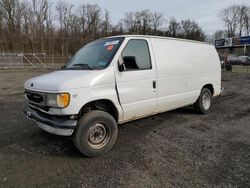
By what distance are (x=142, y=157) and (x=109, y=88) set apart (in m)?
1.31

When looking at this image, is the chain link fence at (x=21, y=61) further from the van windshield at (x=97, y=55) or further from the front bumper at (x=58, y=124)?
the front bumper at (x=58, y=124)

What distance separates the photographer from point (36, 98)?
3.71 m

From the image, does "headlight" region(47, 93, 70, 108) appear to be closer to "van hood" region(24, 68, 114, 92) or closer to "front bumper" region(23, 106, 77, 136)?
"van hood" region(24, 68, 114, 92)

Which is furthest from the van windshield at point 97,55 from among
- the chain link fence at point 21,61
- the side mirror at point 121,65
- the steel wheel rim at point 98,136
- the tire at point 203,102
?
the chain link fence at point 21,61

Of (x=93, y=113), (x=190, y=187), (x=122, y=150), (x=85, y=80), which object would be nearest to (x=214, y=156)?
(x=190, y=187)

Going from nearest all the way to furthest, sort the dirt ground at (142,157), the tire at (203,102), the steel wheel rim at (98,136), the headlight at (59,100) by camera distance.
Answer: the dirt ground at (142,157) < the headlight at (59,100) < the steel wheel rim at (98,136) < the tire at (203,102)

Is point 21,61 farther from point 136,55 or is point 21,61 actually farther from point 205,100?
point 136,55

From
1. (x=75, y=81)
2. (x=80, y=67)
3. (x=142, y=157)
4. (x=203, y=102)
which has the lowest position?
(x=142, y=157)

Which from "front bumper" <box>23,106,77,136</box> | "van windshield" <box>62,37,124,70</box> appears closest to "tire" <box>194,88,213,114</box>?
"van windshield" <box>62,37,124,70</box>

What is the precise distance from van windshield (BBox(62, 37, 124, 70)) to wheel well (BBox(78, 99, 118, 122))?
24.4 inches

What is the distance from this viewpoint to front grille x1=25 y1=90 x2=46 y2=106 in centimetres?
349

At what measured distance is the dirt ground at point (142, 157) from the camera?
119 inches

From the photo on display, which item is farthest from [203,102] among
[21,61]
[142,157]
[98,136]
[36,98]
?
[21,61]

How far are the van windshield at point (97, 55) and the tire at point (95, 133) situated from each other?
0.88 metres
